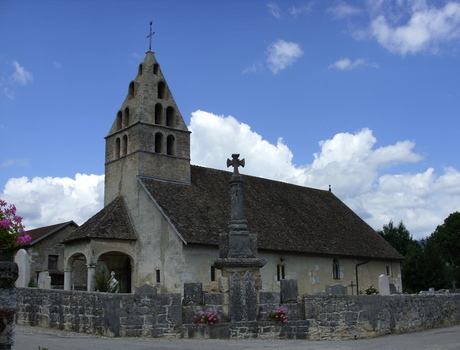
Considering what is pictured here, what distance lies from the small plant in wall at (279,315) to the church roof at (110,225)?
43.2 ft

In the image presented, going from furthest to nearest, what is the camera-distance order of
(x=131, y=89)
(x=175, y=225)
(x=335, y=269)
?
1. (x=335, y=269)
2. (x=131, y=89)
3. (x=175, y=225)

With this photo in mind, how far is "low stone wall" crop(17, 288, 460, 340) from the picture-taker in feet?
47.2

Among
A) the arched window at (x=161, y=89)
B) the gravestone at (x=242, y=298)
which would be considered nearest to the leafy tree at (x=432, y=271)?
the arched window at (x=161, y=89)

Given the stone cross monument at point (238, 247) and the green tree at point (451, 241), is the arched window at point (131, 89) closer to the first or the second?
the stone cross monument at point (238, 247)

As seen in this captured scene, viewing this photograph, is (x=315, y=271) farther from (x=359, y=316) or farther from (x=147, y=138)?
(x=359, y=316)

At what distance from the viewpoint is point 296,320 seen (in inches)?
593

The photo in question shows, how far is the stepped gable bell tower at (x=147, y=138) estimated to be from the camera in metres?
29.3

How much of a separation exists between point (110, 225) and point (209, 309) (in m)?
13.7

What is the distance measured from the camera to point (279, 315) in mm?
15125

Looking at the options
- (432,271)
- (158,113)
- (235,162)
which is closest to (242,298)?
(235,162)

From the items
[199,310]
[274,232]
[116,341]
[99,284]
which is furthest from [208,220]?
[116,341]

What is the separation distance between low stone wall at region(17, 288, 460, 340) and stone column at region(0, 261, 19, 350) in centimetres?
820

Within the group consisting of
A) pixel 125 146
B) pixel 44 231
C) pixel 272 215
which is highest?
pixel 125 146

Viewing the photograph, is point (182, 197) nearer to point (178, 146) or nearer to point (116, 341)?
point (178, 146)
